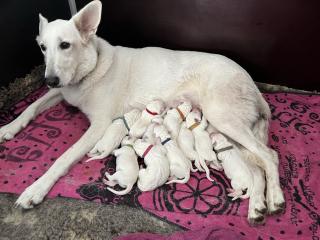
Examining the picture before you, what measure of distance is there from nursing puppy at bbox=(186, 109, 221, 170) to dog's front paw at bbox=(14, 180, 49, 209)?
997 mm

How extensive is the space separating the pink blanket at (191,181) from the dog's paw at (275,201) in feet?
0.14

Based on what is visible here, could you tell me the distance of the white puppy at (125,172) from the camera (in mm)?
2049

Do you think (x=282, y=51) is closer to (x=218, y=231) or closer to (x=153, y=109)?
(x=153, y=109)

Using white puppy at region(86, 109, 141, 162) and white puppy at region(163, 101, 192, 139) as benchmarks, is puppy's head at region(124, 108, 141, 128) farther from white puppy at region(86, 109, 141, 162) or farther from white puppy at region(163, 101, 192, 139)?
white puppy at region(163, 101, 192, 139)

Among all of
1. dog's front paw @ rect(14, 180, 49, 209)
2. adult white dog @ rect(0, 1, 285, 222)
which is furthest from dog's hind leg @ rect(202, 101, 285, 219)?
dog's front paw @ rect(14, 180, 49, 209)

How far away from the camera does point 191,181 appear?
218cm

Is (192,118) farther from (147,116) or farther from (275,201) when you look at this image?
(275,201)

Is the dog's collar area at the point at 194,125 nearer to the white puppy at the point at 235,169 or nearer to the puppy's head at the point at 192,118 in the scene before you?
the puppy's head at the point at 192,118

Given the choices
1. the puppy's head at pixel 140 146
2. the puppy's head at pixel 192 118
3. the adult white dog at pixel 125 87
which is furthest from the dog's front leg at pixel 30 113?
the puppy's head at pixel 192 118

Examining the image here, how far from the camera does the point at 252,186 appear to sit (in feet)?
6.82

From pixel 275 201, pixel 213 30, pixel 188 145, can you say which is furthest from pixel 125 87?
pixel 275 201

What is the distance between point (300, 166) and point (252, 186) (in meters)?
0.50

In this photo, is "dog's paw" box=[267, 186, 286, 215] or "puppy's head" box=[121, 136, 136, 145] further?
"puppy's head" box=[121, 136, 136, 145]

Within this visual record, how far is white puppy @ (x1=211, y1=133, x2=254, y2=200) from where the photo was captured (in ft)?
6.78
